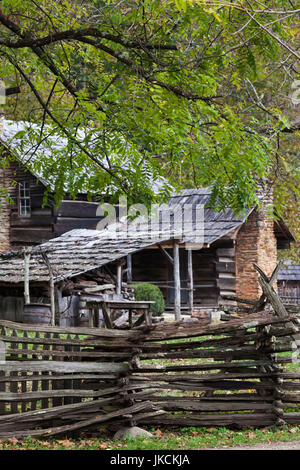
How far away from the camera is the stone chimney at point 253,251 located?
24891 mm

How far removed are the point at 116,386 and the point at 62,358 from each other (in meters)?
0.79

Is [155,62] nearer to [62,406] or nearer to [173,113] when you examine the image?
[173,113]

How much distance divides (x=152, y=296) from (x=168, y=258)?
1718 millimetres

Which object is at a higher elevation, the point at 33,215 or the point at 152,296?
the point at 33,215

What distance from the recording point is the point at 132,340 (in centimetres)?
782

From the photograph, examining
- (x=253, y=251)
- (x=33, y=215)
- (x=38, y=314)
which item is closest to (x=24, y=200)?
(x=33, y=215)

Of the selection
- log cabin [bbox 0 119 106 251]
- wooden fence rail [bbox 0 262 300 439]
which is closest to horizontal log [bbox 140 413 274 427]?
wooden fence rail [bbox 0 262 300 439]

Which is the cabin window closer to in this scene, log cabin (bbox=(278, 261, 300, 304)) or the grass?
the grass

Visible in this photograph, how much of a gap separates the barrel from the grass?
10764 mm

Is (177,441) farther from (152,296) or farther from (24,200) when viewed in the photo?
(24,200)

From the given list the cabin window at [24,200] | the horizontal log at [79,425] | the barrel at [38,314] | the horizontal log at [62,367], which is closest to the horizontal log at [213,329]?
the horizontal log at [62,367]

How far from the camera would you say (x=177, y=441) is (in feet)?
23.9

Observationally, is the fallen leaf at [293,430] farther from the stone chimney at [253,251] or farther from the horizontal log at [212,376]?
the stone chimney at [253,251]
